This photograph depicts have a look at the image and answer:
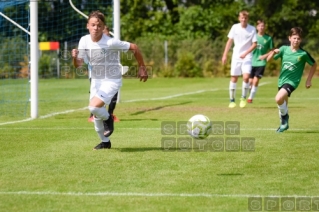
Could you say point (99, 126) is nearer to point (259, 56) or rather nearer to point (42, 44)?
point (259, 56)

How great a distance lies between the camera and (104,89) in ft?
32.5

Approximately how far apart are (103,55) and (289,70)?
12.2 feet

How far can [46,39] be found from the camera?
4500cm

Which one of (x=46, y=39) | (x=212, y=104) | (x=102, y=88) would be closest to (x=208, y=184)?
(x=102, y=88)

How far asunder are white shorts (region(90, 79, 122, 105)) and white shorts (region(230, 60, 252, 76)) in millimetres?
8226

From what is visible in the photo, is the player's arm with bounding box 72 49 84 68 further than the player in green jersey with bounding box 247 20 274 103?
No

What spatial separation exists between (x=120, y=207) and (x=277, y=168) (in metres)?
2.64

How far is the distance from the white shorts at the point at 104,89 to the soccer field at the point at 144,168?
74 cm

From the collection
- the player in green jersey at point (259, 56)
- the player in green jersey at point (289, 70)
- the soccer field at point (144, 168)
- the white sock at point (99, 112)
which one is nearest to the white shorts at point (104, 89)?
the white sock at point (99, 112)

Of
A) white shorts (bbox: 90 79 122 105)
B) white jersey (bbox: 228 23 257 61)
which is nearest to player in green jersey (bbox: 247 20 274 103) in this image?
white jersey (bbox: 228 23 257 61)

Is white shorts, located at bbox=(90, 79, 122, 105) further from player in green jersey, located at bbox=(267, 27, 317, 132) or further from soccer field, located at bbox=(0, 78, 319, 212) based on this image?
player in green jersey, located at bbox=(267, 27, 317, 132)

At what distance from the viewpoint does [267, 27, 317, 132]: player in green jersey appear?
1219 centimetres

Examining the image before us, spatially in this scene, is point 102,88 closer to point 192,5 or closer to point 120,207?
point 120,207

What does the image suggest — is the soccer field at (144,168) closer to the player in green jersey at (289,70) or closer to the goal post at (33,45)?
the player in green jersey at (289,70)
